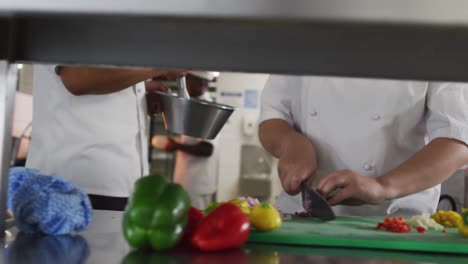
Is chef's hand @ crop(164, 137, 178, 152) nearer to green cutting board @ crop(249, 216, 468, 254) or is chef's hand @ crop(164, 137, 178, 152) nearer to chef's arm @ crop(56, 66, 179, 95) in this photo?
chef's arm @ crop(56, 66, 179, 95)

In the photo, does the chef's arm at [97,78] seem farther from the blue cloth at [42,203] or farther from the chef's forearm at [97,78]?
the blue cloth at [42,203]

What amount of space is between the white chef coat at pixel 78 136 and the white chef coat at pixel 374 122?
56cm

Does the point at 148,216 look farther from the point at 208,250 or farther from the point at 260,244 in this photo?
the point at 260,244

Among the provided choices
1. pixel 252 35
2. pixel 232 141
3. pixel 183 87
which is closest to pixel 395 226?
pixel 252 35

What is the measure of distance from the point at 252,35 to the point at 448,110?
122 centimetres

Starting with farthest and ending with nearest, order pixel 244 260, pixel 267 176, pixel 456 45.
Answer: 1. pixel 267 176
2. pixel 244 260
3. pixel 456 45

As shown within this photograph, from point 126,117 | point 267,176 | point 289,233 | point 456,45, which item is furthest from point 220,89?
point 456,45

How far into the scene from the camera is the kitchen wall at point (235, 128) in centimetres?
539

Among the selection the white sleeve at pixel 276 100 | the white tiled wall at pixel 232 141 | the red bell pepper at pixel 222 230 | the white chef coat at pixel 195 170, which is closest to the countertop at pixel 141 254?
the red bell pepper at pixel 222 230

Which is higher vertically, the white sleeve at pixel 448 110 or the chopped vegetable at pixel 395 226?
the white sleeve at pixel 448 110

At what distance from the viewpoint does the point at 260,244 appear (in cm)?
99

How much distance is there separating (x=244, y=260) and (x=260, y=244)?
18cm

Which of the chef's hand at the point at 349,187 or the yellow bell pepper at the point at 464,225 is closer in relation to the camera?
the yellow bell pepper at the point at 464,225

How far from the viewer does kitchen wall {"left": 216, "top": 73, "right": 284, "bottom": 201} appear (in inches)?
212
